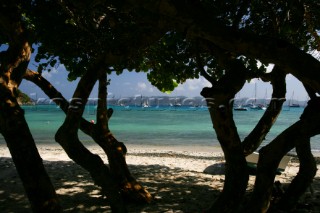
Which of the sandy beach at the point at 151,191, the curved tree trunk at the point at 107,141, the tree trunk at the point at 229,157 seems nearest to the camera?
the tree trunk at the point at 229,157

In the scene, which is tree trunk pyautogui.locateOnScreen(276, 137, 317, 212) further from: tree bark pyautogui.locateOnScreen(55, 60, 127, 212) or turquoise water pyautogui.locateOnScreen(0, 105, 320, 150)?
turquoise water pyautogui.locateOnScreen(0, 105, 320, 150)

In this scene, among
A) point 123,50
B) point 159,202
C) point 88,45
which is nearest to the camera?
point 123,50

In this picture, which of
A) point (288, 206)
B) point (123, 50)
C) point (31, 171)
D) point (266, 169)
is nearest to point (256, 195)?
point (266, 169)

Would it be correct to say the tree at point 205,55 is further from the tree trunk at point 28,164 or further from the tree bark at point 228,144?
the tree trunk at point 28,164

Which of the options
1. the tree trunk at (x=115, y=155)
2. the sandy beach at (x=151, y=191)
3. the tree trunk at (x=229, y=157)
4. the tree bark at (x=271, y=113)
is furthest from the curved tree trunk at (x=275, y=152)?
the tree trunk at (x=115, y=155)

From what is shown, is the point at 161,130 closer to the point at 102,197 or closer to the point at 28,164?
the point at 102,197

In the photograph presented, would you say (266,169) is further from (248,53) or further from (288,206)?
(248,53)

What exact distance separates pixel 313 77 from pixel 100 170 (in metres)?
2.44

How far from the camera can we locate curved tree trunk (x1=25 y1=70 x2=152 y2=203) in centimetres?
620

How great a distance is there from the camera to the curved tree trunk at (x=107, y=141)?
20.3ft

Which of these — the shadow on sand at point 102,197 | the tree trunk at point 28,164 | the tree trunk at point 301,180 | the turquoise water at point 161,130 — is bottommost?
the turquoise water at point 161,130

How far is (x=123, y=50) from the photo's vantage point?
4.24m

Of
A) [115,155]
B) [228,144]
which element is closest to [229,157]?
[228,144]

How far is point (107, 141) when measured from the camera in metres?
6.32
